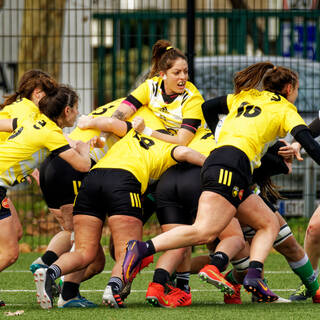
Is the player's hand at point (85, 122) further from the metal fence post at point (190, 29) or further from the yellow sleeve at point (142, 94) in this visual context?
the metal fence post at point (190, 29)

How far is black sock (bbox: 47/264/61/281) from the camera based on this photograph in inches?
255

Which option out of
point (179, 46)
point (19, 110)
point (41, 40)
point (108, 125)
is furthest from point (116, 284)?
point (41, 40)

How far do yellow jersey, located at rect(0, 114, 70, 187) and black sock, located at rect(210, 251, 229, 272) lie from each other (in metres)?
1.39

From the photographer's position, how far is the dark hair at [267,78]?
7.15 meters

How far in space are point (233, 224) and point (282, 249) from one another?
46cm

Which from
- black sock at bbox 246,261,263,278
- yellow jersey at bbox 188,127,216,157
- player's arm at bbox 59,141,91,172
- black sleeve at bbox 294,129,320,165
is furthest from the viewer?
yellow jersey at bbox 188,127,216,157

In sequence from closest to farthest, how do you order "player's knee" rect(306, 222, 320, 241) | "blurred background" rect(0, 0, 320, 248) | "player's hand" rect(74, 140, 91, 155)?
"player's hand" rect(74, 140, 91, 155) < "player's knee" rect(306, 222, 320, 241) < "blurred background" rect(0, 0, 320, 248)

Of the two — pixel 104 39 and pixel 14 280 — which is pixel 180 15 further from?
pixel 14 280

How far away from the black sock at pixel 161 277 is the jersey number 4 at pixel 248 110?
132 cm

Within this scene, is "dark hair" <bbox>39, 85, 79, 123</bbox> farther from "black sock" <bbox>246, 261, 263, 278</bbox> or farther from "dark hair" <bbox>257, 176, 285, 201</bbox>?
"black sock" <bbox>246, 261, 263, 278</bbox>

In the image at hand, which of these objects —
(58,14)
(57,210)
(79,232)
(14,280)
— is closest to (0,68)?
(58,14)

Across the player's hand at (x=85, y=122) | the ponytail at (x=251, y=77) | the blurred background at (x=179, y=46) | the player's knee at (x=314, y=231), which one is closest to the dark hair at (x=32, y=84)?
the player's hand at (x=85, y=122)

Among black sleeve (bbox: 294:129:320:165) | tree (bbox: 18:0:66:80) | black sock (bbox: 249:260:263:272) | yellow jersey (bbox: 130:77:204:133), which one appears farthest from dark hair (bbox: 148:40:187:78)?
tree (bbox: 18:0:66:80)

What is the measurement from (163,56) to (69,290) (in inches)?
91.1
